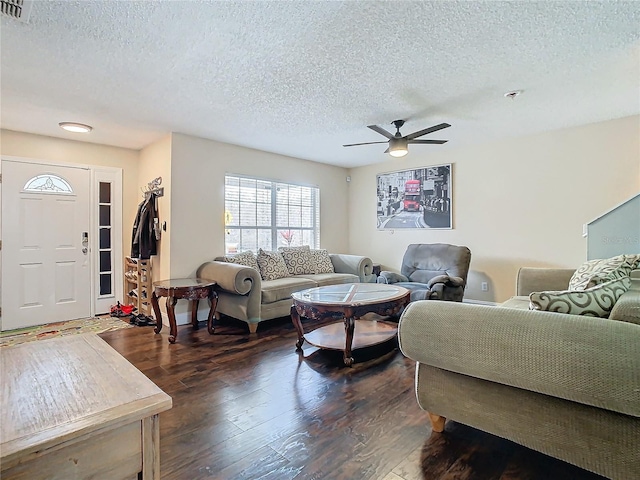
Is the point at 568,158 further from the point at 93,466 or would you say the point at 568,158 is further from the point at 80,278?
the point at 80,278

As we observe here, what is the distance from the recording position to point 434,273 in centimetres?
445

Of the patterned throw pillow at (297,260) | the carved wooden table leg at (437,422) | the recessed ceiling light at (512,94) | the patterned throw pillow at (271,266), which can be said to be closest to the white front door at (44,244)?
the patterned throw pillow at (271,266)

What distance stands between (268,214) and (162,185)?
60.9 inches

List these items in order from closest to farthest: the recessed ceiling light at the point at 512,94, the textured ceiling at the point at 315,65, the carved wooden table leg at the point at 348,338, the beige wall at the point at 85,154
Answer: the textured ceiling at the point at 315,65, the carved wooden table leg at the point at 348,338, the recessed ceiling light at the point at 512,94, the beige wall at the point at 85,154

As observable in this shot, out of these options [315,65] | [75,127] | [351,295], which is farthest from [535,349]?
[75,127]

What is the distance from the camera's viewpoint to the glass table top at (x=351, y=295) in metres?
3.00

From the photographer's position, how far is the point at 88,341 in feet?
3.85

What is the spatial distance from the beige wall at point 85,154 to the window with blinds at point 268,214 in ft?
4.60

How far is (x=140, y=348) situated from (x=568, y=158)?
513 cm

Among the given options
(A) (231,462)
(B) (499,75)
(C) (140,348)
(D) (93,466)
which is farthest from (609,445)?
(C) (140,348)

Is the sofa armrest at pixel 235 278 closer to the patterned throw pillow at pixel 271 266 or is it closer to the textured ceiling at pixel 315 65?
the patterned throw pillow at pixel 271 266

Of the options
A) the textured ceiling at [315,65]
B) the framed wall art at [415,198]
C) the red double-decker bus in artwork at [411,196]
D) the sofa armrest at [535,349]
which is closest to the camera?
the sofa armrest at [535,349]

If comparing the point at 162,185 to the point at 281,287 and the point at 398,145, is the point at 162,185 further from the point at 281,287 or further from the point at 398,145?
the point at 398,145

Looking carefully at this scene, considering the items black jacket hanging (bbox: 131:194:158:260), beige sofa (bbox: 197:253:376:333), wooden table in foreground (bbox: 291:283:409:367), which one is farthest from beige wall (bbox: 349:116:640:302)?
black jacket hanging (bbox: 131:194:158:260)
